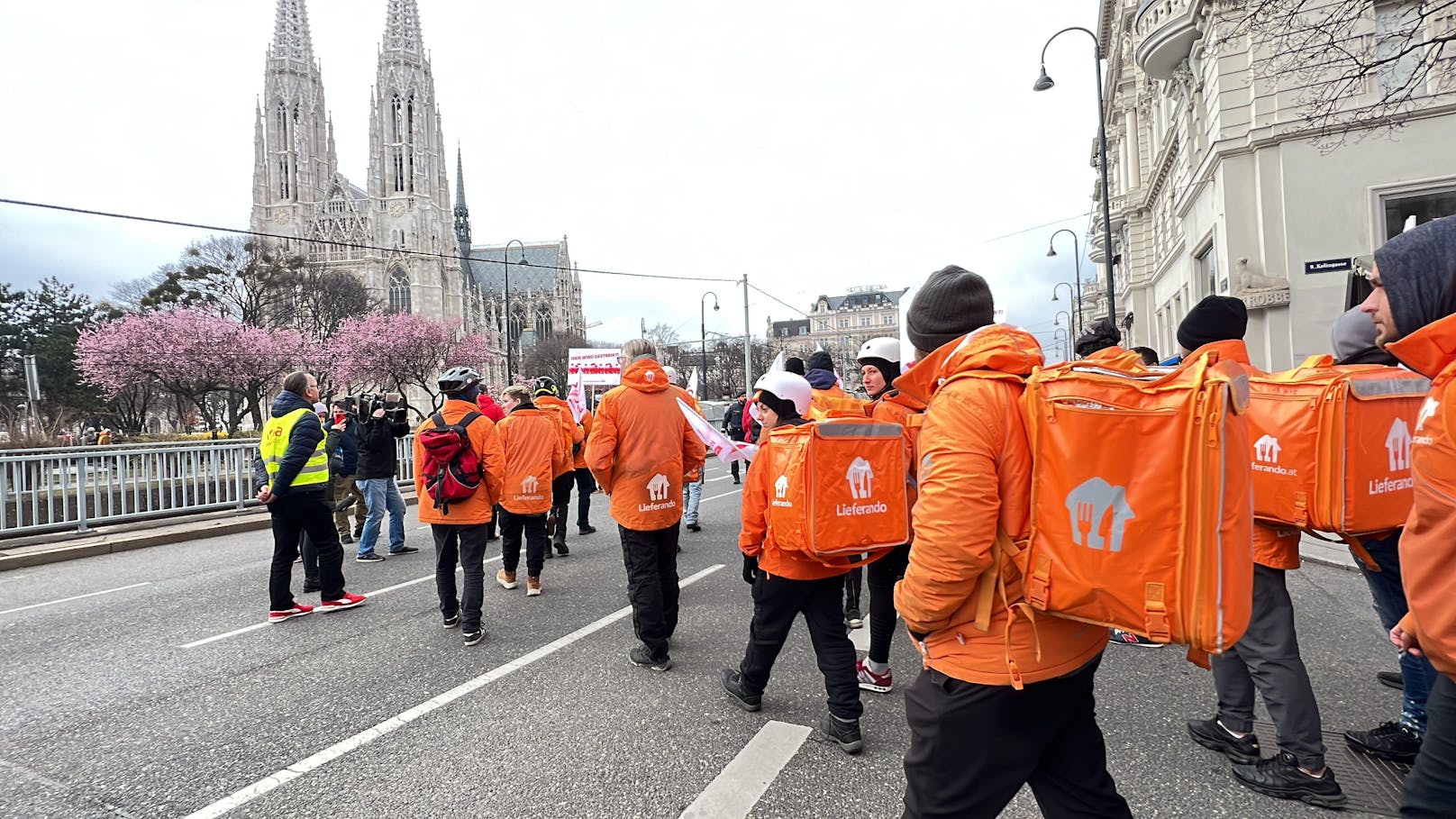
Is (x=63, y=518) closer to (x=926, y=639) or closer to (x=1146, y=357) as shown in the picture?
(x=926, y=639)

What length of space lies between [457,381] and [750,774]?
155 inches

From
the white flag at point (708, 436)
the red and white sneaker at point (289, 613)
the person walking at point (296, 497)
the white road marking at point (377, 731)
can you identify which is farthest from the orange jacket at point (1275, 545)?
the red and white sneaker at point (289, 613)

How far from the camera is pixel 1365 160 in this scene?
41.6 ft

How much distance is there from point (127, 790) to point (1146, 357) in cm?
733

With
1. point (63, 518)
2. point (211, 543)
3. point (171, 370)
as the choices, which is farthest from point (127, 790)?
point (171, 370)

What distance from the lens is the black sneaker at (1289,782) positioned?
287 cm

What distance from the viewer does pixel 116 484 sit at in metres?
11.0

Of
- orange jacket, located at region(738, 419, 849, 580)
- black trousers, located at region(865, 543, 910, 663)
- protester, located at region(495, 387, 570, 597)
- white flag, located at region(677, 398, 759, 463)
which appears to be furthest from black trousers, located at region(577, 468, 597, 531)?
orange jacket, located at region(738, 419, 849, 580)

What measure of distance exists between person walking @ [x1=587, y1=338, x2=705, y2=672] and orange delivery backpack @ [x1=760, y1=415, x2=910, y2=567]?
5.14ft

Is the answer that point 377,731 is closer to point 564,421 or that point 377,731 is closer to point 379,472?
point 564,421

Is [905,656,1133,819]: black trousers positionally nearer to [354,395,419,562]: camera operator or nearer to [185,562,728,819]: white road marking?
[185,562,728,819]: white road marking

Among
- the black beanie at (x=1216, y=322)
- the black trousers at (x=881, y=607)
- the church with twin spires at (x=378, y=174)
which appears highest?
the church with twin spires at (x=378, y=174)

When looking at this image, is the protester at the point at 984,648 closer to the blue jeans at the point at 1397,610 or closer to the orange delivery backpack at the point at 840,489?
the orange delivery backpack at the point at 840,489

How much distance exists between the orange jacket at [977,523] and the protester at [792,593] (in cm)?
155
